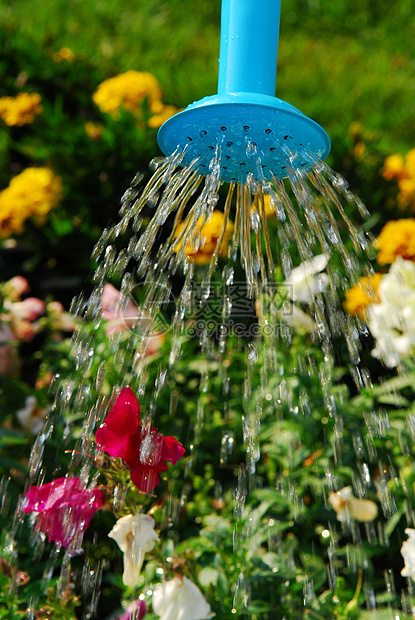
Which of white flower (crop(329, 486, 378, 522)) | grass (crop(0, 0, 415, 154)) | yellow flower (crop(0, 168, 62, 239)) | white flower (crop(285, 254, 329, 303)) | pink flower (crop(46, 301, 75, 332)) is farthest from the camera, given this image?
grass (crop(0, 0, 415, 154))

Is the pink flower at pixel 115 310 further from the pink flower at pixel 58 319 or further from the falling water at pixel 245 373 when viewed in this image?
the pink flower at pixel 58 319

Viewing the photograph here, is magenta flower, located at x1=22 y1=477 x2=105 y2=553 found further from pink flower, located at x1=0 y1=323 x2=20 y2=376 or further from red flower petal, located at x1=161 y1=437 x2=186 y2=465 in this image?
pink flower, located at x1=0 y1=323 x2=20 y2=376

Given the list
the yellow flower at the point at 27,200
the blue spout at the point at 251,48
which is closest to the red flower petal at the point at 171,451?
the blue spout at the point at 251,48

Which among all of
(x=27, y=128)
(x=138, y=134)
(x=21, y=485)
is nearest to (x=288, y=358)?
(x=21, y=485)

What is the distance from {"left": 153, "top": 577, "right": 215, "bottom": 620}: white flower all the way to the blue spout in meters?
0.85

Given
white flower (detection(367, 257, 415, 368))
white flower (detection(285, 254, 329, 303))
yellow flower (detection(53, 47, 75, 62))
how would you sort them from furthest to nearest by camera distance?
yellow flower (detection(53, 47, 75, 62)) < white flower (detection(285, 254, 329, 303)) < white flower (detection(367, 257, 415, 368))

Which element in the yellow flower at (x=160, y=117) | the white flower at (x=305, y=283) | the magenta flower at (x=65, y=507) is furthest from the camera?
the yellow flower at (x=160, y=117)

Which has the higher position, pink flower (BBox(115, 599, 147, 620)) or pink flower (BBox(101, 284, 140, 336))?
pink flower (BBox(101, 284, 140, 336))

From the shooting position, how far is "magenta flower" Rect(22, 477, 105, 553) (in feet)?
3.56

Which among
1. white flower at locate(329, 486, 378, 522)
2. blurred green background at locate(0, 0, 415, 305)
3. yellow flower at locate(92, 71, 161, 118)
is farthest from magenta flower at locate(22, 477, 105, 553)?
yellow flower at locate(92, 71, 161, 118)

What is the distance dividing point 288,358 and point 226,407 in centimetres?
22

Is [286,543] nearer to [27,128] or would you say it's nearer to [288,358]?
[288,358]

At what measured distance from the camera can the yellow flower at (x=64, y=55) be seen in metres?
3.11

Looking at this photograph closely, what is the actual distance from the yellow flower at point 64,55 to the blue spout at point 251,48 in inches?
90.2
